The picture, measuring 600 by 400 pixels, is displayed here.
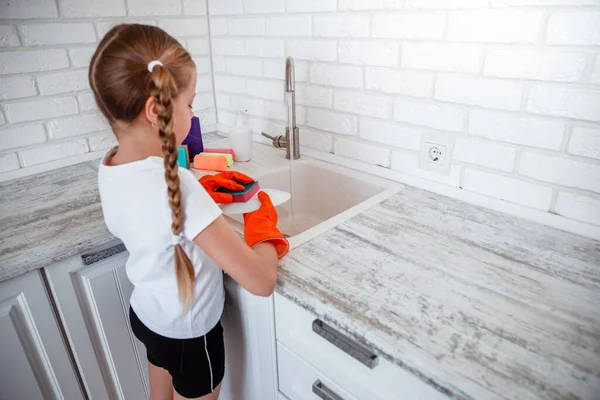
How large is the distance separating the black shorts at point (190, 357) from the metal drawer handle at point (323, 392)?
0.25 m

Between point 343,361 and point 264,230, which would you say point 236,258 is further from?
point 343,361

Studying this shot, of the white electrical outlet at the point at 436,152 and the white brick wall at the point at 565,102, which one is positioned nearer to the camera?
the white brick wall at the point at 565,102

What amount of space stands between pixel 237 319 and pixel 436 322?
1.64 ft

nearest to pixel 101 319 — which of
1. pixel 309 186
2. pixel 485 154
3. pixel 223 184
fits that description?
pixel 223 184

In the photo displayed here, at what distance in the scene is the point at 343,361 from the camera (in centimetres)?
72

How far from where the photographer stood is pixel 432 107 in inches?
42.1

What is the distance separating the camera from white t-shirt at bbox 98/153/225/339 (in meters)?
0.67

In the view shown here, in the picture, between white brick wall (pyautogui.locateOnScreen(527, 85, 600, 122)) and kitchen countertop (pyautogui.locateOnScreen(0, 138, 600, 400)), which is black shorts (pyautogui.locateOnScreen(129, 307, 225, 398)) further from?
white brick wall (pyautogui.locateOnScreen(527, 85, 600, 122))

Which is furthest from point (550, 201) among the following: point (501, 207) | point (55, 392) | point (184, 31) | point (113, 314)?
point (184, 31)

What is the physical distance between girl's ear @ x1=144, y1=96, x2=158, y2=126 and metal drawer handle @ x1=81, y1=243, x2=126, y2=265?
46cm

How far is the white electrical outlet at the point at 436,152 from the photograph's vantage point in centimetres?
107

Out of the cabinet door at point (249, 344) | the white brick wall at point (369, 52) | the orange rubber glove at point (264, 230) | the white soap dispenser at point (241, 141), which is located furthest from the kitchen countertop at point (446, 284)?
the white soap dispenser at point (241, 141)

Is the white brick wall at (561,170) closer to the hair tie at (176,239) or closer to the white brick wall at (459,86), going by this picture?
the white brick wall at (459,86)

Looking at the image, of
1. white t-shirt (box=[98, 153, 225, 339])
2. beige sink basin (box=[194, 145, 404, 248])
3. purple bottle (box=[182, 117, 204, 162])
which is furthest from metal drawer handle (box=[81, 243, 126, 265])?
purple bottle (box=[182, 117, 204, 162])
